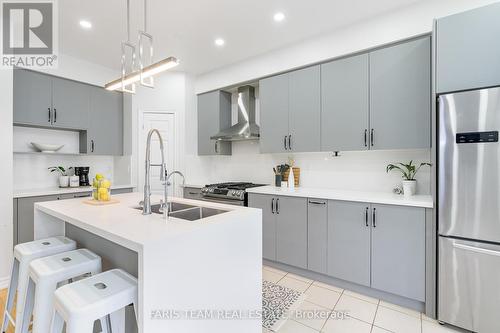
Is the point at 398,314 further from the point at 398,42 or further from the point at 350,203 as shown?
the point at 398,42

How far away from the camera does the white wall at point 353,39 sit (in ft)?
7.23

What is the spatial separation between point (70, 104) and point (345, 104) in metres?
3.66

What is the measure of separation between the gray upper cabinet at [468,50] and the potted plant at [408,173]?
84cm

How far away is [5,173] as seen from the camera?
8.42 ft

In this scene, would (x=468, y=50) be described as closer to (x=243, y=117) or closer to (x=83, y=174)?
(x=243, y=117)

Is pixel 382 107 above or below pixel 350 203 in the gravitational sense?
above

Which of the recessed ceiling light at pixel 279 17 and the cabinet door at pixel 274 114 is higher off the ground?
the recessed ceiling light at pixel 279 17

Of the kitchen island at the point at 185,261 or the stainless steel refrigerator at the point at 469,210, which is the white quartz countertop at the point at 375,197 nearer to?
the stainless steel refrigerator at the point at 469,210

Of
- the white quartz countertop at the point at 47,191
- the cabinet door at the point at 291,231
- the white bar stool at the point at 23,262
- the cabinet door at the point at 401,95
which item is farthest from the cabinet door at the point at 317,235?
the white quartz countertop at the point at 47,191

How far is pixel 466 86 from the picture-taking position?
6.03ft

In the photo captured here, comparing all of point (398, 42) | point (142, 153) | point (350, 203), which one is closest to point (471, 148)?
point (350, 203)

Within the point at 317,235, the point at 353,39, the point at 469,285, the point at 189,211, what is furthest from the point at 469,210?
the point at 189,211

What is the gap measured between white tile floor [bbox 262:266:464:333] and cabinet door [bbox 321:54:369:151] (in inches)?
58.7

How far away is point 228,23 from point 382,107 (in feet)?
6.04
